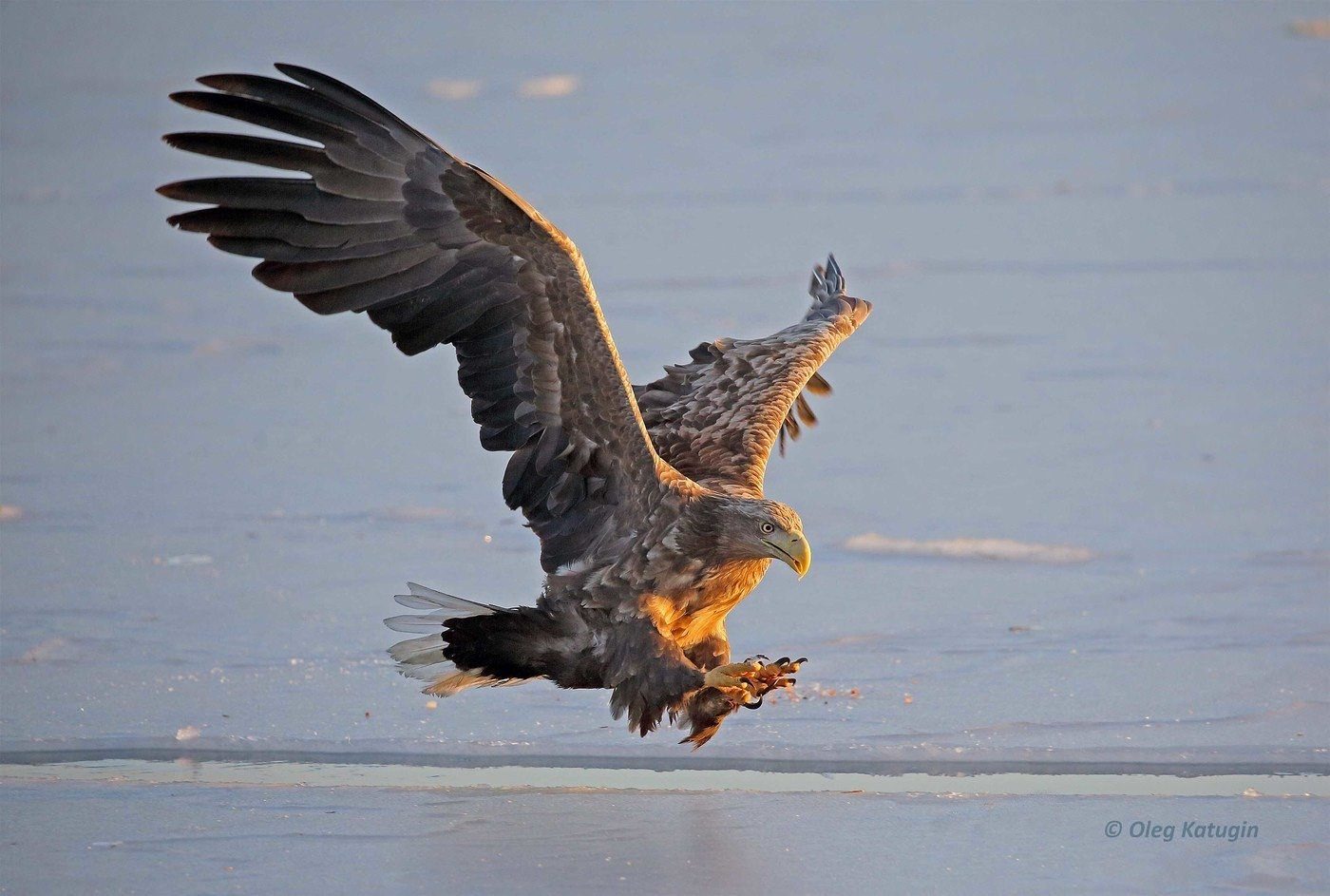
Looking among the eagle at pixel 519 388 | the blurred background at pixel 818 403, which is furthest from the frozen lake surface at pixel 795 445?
the eagle at pixel 519 388

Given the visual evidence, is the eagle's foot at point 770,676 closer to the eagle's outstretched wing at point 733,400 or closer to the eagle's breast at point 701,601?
the eagle's breast at point 701,601

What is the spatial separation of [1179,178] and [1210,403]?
5.26 meters

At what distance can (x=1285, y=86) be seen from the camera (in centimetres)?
1605

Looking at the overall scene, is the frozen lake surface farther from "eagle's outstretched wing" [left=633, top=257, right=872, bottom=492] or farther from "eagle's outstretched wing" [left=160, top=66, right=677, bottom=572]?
"eagle's outstretched wing" [left=160, top=66, right=677, bottom=572]

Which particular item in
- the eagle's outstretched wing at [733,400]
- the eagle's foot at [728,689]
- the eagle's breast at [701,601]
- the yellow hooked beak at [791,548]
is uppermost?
the eagle's outstretched wing at [733,400]

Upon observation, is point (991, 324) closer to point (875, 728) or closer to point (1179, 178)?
point (1179, 178)

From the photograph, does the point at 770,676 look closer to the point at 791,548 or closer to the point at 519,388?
the point at 791,548

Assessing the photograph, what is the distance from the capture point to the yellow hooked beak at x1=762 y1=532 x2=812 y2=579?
5.08 metres

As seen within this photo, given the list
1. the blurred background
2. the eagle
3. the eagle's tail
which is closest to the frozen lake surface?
the blurred background

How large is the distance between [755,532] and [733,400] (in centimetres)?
110

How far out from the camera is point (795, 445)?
8422 mm

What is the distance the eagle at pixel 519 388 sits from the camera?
16.6 ft

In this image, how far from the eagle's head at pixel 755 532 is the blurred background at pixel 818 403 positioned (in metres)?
0.49

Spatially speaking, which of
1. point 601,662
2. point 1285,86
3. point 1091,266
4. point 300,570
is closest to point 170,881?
point 601,662
